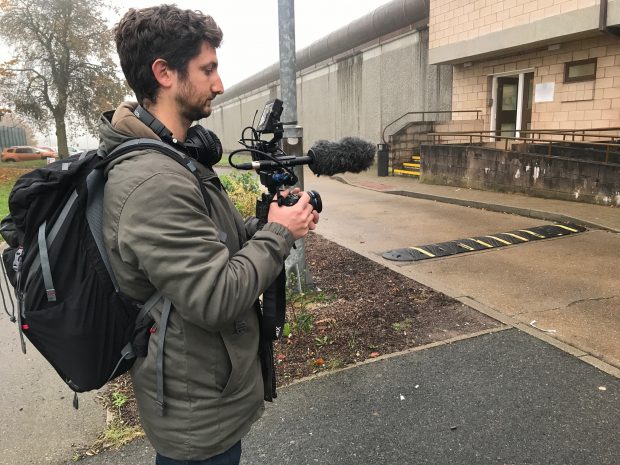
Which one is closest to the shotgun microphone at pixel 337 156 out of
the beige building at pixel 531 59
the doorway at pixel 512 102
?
the beige building at pixel 531 59

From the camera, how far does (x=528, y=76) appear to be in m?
14.1

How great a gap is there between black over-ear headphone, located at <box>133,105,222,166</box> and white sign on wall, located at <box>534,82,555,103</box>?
13473mm

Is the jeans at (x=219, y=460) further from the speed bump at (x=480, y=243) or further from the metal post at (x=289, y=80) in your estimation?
the speed bump at (x=480, y=243)

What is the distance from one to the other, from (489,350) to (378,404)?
113cm

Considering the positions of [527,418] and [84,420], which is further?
[84,420]

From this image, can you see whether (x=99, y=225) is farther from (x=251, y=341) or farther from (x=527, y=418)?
(x=527, y=418)

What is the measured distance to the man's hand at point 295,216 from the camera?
163 cm

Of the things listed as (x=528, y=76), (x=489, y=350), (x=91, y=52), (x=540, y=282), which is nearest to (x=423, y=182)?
(x=528, y=76)

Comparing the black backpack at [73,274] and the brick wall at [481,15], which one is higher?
the brick wall at [481,15]

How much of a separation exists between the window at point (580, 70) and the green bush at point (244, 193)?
8.28m

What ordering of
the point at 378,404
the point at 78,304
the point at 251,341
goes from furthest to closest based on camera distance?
the point at 378,404 < the point at 251,341 < the point at 78,304

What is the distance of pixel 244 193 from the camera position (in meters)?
9.73

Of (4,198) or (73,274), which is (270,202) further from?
(4,198)

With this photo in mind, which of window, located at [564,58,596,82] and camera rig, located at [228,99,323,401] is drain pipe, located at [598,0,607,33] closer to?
window, located at [564,58,596,82]
